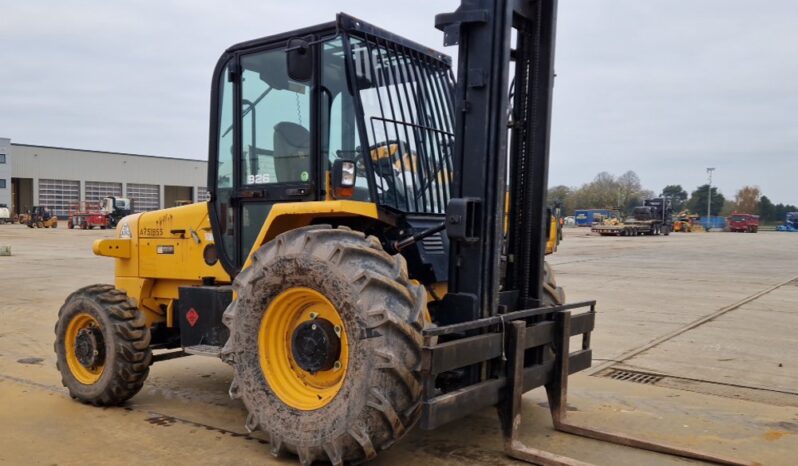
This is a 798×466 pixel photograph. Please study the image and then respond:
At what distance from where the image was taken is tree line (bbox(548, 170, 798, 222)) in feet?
304

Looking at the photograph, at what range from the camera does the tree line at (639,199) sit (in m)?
92.8

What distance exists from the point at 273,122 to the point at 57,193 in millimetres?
78084

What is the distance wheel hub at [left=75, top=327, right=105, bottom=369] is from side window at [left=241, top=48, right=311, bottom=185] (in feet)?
6.24

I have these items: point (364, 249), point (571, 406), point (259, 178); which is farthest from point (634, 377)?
point (259, 178)

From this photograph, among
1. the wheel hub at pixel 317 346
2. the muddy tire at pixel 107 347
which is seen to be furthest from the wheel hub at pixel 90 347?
the wheel hub at pixel 317 346

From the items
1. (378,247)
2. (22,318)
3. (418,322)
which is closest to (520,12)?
(378,247)

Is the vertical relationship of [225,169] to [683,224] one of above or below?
above

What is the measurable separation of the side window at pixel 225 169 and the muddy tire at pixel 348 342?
118cm

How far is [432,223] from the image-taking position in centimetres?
506

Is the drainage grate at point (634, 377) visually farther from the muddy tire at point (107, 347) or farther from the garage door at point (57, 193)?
the garage door at point (57, 193)

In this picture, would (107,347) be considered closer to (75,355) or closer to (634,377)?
(75,355)

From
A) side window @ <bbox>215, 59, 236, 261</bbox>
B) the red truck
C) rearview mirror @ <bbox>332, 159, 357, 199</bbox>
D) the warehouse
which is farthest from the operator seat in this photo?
the red truck

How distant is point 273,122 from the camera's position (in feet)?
16.9

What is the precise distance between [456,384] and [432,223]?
1.25 m
